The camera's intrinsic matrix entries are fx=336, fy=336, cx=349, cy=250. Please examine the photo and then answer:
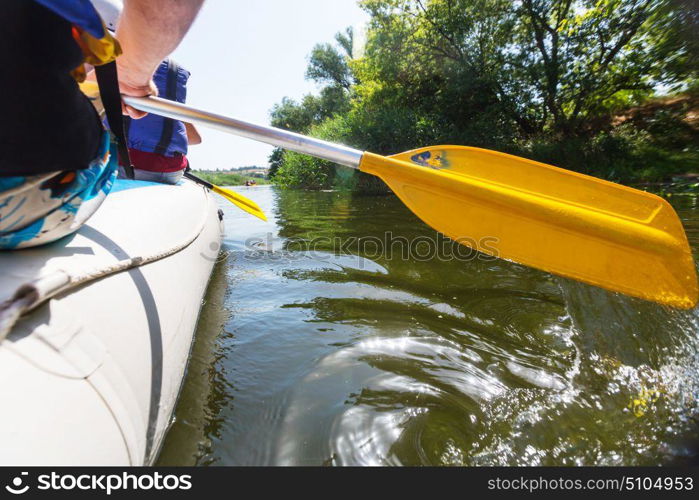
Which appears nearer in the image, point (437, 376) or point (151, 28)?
point (151, 28)

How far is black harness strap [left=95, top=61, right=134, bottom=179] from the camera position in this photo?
107 cm

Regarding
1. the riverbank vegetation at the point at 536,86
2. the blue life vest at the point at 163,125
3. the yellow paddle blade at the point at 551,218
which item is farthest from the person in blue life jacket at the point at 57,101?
the riverbank vegetation at the point at 536,86

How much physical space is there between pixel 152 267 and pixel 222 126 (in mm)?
799

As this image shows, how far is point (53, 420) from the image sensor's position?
0.62m

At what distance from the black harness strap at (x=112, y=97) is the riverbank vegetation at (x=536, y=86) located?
34.0 feet

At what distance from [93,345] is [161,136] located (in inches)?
92.0

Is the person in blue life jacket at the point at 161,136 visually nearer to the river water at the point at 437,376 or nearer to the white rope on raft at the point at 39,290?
the river water at the point at 437,376

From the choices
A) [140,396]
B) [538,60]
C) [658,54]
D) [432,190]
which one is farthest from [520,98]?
[140,396]

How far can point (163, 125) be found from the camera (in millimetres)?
2611

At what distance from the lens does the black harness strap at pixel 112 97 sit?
3.51 feet

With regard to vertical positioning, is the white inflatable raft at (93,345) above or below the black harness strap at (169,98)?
below

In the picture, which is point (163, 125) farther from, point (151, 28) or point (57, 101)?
point (57, 101)

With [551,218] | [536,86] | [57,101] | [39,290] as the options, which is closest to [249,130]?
[57,101]
